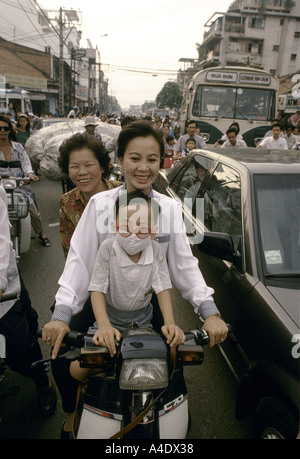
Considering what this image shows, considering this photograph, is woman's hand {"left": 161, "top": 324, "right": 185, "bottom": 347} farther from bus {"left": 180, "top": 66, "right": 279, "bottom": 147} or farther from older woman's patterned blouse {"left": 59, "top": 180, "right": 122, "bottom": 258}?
bus {"left": 180, "top": 66, "right": 279, "bottom": 147}

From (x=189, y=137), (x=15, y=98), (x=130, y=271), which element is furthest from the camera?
(x=15, y=98)

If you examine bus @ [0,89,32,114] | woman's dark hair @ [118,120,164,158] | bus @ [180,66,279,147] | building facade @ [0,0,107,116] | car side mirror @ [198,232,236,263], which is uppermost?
building facade @ [0,0,107,116]

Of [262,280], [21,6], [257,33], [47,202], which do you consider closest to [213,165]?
[262,280]

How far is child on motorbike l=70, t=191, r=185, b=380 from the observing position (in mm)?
1501

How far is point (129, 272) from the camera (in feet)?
5.41

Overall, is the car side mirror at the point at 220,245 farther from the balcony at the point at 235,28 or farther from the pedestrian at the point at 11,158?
the balcony at the point at 235,28

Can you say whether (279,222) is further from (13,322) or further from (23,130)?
(23,130)

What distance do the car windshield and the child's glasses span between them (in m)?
0.98

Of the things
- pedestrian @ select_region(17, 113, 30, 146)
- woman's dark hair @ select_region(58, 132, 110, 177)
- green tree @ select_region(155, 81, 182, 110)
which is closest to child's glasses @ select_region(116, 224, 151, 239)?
woman's dark hair @ select_region(58, 132, 110, 177)

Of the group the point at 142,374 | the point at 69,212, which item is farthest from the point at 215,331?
the point at 69,212

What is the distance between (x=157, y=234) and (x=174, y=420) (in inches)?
36.0

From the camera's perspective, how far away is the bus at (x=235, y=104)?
985 cm

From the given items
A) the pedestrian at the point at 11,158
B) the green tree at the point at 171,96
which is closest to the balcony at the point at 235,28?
the green tree at the point at 171,96
